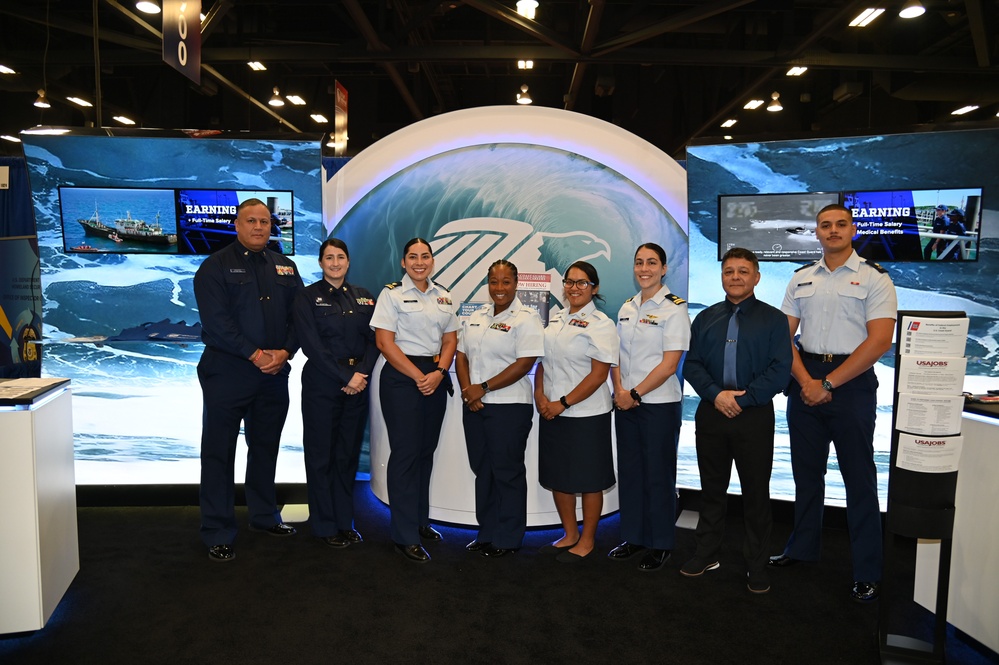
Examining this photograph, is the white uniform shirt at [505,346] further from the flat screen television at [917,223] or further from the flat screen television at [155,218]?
the flat screen television at [917,223]

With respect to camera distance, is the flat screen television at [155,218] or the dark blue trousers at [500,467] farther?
the flat screen television at [155,218]

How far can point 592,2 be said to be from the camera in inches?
253

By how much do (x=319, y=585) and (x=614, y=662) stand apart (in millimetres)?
1445

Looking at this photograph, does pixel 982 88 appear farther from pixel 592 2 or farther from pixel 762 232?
pixel 762 232

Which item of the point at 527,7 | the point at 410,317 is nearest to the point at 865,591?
the point at 410,317

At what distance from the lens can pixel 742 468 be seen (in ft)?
10.5

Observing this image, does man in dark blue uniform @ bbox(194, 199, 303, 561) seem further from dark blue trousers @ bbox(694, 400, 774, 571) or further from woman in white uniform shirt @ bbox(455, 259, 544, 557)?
dark blue trousers @ bbox(694, 400, 774, 571)

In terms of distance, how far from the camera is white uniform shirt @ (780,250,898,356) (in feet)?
10.3

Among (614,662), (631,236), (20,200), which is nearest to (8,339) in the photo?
(20,200)

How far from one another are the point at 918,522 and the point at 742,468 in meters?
0.83

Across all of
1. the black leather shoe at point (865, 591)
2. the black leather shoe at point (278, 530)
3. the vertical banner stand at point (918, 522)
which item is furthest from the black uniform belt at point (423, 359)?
the black leather shoe at point (865, 591)

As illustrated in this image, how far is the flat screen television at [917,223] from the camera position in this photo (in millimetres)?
3834

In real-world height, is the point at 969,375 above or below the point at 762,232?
below

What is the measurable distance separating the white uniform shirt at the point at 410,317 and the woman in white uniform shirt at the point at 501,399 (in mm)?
198
